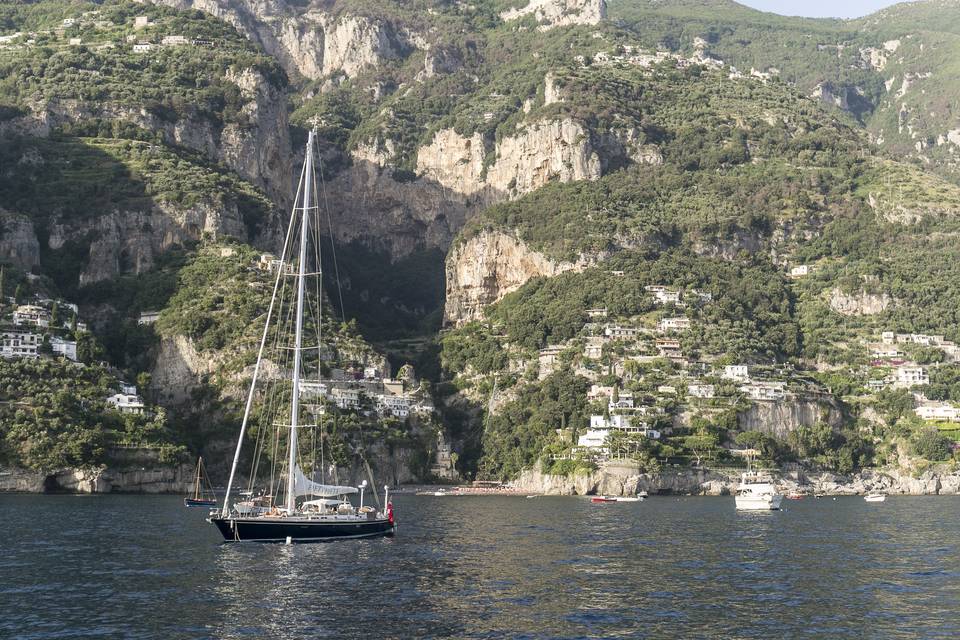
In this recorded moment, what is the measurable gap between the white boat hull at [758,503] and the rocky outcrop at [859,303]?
2787 inches

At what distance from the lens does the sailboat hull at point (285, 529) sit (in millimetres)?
76562

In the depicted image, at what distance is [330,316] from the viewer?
185250mm

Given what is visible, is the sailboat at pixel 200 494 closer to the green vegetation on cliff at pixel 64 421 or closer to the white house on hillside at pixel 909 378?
the green vegetation on cliff at pixel 64 421

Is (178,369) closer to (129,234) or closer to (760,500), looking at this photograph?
(129,234)

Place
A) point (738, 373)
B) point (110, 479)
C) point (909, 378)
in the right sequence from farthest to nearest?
point (909, 378)
point (738, 373)
point (110, 479)

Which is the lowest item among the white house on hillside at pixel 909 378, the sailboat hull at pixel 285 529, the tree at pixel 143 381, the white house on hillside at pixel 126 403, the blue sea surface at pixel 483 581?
the blue sea surface at pixel 483 581

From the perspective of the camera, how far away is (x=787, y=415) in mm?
167500

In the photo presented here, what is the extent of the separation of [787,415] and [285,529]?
102 m

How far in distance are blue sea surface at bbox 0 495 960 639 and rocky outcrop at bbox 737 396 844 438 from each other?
63387 millimetres

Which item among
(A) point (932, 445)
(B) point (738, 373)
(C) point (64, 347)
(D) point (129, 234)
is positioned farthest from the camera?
(D) point (129, 234)

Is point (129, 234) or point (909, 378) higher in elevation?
point (129, 234)

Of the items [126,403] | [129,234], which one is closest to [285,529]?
[126,403]

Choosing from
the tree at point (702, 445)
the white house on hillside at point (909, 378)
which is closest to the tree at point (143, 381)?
the tree at point (702, 445)

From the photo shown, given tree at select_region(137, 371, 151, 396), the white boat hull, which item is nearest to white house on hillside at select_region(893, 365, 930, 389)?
the white boat hull
